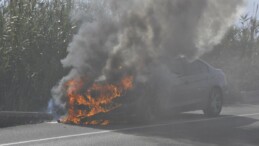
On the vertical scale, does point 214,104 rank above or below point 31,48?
below

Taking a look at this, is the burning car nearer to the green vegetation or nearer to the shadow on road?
the shadow on road

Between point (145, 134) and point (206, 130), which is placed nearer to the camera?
point (145, 134)


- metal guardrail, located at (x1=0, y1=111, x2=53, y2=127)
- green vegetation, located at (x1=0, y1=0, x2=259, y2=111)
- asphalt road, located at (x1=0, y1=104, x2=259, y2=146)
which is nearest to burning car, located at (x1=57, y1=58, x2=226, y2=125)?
asphalt road, located at (x1=0, y1=104, x2=259, y2=146)

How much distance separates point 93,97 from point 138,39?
166 centimetres

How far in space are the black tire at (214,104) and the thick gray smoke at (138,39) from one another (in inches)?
73.8

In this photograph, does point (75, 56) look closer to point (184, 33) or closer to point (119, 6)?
point (119, 6)

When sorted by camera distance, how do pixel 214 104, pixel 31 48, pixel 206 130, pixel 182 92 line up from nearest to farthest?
pixel 206 130 < pixel 182 92 < pixel 214 104 < pixel 31 48

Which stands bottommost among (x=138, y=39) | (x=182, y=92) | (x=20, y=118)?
(x=20, y=118)

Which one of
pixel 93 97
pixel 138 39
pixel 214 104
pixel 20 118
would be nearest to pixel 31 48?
pixel 20 118

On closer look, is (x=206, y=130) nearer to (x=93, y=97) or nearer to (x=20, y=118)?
(x=93, y=97)

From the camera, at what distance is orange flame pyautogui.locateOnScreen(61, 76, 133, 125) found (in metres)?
12.6

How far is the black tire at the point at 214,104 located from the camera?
15312 mm

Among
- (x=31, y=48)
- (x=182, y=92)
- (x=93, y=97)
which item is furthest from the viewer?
(x=31, y=48)

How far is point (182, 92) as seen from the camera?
14164mm
